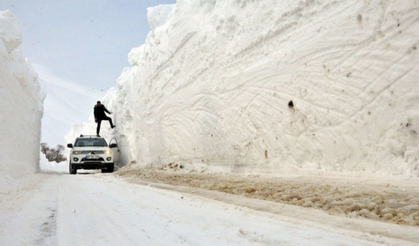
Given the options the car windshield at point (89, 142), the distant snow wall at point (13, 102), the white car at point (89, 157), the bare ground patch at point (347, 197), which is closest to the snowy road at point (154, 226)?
the bare ground patch at point (347, 197)

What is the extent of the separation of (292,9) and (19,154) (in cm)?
1037

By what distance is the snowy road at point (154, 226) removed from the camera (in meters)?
2.67

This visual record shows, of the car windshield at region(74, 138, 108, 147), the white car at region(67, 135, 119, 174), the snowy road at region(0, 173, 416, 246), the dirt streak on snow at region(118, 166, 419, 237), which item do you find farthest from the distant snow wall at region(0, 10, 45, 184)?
the dirt streak on snow at region(118, 166, 419, 237)

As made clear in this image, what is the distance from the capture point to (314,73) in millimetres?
7012

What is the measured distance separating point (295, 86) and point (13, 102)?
9.92 metres

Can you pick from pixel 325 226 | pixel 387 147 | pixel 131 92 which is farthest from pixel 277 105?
pixel 131 92

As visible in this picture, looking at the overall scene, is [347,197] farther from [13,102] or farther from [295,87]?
[13,102]

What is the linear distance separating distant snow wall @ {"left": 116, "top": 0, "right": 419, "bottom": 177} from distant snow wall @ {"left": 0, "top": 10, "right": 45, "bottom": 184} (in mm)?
5431

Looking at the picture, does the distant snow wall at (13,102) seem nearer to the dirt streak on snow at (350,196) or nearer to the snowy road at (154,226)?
the snowy road at (154,226)

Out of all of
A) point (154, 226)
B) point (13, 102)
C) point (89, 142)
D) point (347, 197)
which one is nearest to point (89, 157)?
point (89, 142)

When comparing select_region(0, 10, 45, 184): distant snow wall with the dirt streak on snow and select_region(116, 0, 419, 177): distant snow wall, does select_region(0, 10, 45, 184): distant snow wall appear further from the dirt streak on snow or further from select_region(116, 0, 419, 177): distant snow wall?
the dirt streak on snow

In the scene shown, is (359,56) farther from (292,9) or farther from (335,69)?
(292,9)

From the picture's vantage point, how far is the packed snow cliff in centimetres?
552

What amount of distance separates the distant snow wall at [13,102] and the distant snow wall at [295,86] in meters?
5.43
